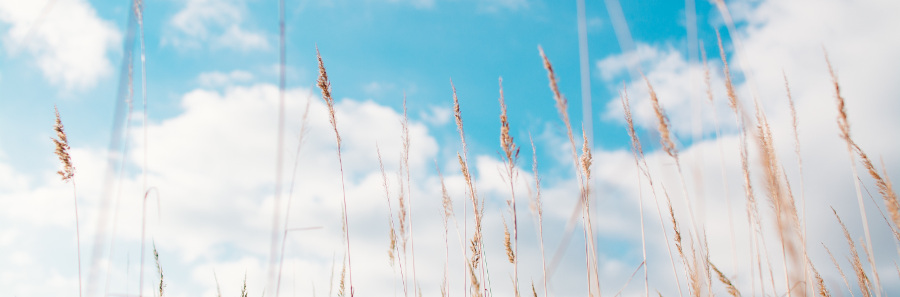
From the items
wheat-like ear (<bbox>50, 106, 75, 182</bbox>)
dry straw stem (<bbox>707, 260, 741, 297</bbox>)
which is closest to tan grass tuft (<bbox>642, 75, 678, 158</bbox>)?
dry straw stem (<bbox>707, 260, 741, 297</bbox>)

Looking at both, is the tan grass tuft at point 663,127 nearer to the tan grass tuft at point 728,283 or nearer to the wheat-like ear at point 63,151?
the tan grass tuft at point 728,283

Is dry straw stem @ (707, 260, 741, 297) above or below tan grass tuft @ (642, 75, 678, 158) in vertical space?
below

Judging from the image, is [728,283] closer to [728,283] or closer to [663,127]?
[728,283]

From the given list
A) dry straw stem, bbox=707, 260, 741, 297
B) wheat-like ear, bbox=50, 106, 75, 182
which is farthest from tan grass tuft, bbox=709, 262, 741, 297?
wheat-like ear, bbox=50, 106, 75, 182

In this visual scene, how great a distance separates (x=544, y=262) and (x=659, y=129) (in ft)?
2.96

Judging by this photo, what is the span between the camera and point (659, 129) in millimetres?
1734

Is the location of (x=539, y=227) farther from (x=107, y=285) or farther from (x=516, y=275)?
(x=107, y=285)

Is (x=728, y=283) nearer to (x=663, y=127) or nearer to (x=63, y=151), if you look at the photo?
(x=663, y=127)

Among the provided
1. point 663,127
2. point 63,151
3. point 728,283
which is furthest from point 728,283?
point 63,151

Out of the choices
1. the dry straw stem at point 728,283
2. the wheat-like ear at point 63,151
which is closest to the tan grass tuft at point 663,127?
the dry straw stem at point 728,283

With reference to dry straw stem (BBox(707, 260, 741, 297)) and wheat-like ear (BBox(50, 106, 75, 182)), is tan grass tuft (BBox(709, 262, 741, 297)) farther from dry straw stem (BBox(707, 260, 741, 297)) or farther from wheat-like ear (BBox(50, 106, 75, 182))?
wheat-like ear (BBox(50, 106, 75, 182))

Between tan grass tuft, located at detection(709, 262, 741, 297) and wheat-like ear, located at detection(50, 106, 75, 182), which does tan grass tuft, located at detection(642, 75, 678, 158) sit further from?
wheat-like ear, located at detection(50, 106, 75, 182)

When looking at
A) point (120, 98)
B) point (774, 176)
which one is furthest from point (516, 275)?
point (120, 98)

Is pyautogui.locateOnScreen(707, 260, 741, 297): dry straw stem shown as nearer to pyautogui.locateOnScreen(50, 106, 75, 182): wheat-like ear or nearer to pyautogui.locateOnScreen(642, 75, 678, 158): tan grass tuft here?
pyautogui.locateOnScreen(642, 75, 678, 158): tan grass tuft
